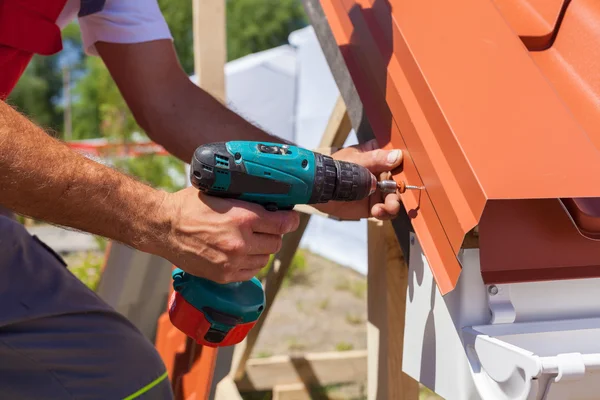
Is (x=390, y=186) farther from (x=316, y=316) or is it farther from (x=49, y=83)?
(x=49, y=83)

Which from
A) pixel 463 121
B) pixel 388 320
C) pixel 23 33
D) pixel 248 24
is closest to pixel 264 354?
pixel 388 320

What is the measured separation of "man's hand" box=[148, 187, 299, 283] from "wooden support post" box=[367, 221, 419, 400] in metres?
0.43

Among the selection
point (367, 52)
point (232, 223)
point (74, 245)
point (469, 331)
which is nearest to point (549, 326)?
point (469, 331)

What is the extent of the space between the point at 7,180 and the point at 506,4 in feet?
3.61

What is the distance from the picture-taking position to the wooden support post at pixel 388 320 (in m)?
1.50

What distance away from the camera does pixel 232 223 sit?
1.11m

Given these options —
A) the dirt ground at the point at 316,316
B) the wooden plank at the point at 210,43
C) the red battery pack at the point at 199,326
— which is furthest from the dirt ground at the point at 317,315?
the red battery pack at the point at 199,326

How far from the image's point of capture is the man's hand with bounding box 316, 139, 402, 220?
1.22 meters

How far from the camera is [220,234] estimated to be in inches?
43.8

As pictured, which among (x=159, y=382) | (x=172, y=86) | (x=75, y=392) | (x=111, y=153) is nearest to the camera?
(x=75, y=392)

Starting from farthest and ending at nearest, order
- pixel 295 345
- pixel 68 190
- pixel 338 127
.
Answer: pixel 295 345 < pixel 338 127 < pixel 68 190

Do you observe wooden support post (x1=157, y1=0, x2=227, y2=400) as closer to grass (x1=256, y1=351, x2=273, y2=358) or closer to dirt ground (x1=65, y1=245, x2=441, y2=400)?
dirt ground (x1=65, y1=245, x2=441, y2=400)

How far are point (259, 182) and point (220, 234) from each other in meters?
0.12

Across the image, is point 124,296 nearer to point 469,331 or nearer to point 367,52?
point 367,52
